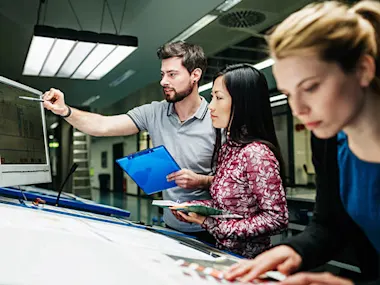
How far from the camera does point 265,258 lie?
713mm

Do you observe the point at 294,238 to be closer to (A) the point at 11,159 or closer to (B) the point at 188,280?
(B) the point at 188,280

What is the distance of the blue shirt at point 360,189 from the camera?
0.68 m

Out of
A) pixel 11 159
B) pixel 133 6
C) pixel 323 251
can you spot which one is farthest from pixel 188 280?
pixel 133 6

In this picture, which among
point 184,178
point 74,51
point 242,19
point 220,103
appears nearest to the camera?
point 220,103

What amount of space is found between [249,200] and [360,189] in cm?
53

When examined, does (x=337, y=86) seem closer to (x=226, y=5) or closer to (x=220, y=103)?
(x=220, y=103)

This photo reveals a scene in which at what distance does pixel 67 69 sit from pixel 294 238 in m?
4.73

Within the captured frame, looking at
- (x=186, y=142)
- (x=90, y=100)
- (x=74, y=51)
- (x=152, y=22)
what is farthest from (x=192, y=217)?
(x=90, y=100)

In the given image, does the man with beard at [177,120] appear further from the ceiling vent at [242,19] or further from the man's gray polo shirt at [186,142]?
the ceiling vent at [242,19]

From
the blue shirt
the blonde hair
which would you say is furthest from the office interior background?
the blonde hair

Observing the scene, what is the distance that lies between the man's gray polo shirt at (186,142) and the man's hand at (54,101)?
0.40 meters

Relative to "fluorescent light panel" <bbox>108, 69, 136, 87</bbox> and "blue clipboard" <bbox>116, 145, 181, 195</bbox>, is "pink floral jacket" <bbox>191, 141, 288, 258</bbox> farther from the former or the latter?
"fluorescent light panel" <bbox>108, 69, 136, 87</bbox>

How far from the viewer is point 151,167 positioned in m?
1.48

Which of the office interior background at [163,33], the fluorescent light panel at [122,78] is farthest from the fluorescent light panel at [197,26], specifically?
the fluorescent light panel at [122,78]
